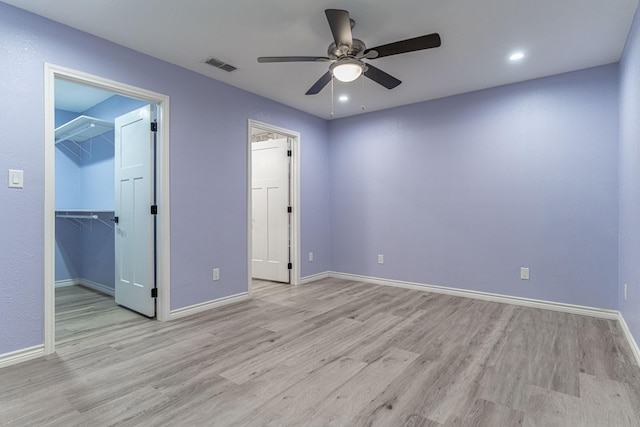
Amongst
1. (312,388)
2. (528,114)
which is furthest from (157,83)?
(528,114)

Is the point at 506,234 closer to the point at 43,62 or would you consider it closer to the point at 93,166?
the point at 43,62

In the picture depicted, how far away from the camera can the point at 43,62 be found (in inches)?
95.0

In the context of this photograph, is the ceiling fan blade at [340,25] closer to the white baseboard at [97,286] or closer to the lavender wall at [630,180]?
the lavender wall at [630,180]

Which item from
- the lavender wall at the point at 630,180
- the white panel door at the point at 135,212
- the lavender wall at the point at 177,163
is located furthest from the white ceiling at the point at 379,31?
the white panel door at the point at 135,212

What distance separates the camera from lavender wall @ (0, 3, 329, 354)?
2.29 meters

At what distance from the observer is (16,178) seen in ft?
7.56

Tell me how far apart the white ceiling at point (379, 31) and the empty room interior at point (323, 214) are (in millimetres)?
23

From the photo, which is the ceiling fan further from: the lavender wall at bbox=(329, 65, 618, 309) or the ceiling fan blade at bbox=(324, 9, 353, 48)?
the lavender wall at bbox=(329, 65, 618, 309)

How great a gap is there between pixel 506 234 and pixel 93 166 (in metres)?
5.68

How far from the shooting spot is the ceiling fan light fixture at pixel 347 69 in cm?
244

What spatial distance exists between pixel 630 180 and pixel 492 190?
1.36 meters

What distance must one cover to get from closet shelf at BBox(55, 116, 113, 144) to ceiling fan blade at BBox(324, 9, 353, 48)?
126 inches

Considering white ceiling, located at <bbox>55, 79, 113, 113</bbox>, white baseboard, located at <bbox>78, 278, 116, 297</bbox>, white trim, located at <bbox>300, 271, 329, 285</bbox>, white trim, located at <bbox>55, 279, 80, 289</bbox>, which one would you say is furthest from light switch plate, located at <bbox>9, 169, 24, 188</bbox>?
white trim, located at <bbox>300, 271, 329, 285</bbox>

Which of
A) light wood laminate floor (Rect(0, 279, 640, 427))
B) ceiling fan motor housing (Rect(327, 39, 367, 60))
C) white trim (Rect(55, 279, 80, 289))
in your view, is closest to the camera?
light wood laminate floor (Rect(0, 279, 640, 427))
